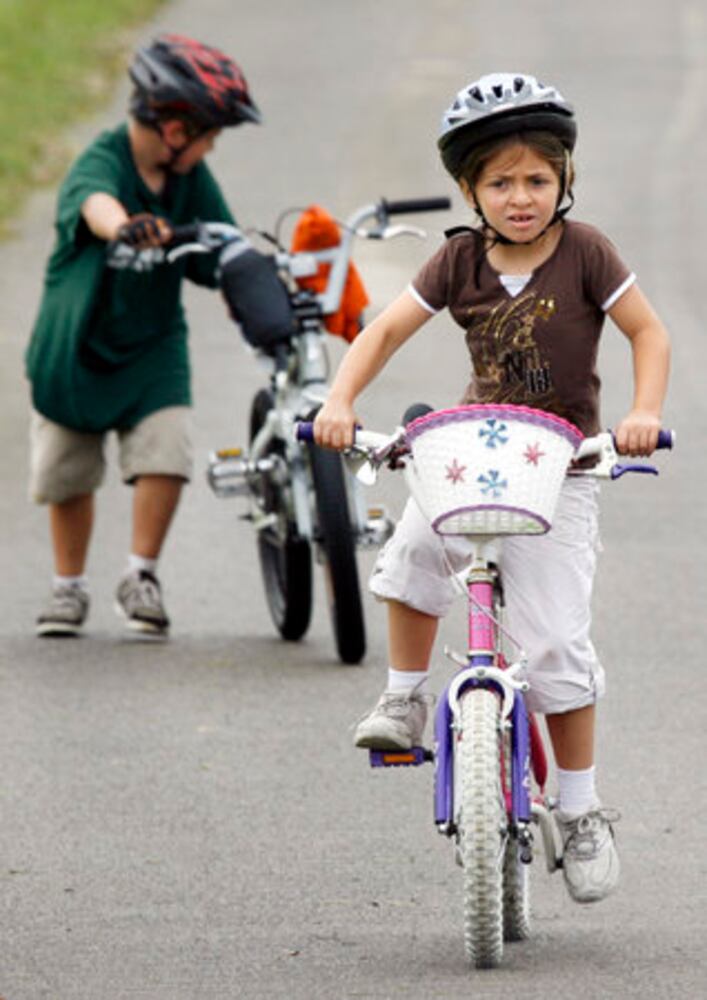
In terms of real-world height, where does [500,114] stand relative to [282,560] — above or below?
above

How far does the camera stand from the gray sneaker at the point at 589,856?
6.07 m

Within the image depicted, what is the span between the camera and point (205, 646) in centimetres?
1002

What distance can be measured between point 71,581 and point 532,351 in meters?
4.55

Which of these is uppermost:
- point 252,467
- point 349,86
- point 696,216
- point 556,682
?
point 349,86

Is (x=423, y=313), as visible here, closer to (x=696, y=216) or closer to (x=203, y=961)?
(x=203, y=961)

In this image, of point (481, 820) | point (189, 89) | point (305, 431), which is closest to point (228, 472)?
point (189, 89)

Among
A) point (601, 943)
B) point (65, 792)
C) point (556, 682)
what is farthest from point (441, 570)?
point (65, 792)

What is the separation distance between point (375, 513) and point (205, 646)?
855mm

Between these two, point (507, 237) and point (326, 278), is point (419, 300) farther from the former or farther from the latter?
point (326, 278)

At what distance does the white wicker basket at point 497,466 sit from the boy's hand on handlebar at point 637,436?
9 centimetres

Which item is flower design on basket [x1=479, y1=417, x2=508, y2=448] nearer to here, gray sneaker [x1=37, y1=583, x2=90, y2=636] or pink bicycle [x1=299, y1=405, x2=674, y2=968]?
pink bicycle [x1=299, y1=405, x2=674, y2=968]

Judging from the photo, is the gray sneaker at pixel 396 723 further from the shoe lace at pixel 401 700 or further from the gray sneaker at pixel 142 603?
the gray sneaker at pixel 142 603

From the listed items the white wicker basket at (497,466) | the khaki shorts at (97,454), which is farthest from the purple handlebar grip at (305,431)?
the khaki shorts at (97,454)

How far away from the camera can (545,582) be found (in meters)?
5.93
